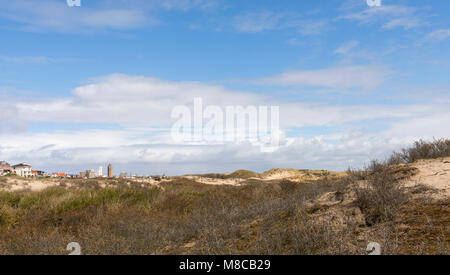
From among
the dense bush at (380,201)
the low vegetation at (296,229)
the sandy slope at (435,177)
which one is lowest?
the low vegetation at (296,229)

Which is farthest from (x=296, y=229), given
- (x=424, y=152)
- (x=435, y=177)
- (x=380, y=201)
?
(x=424, y=152)

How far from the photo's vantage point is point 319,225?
650 centimetres

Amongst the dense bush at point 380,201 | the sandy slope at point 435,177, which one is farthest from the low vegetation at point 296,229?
the sandy slope at point 435,177

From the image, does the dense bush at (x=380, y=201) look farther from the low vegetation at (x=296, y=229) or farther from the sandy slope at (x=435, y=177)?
the sandy slope at (x=435, y=177)

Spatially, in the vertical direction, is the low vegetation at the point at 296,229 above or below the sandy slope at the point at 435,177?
below

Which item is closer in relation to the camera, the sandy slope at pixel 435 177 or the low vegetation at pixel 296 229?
the low vegetation at pixel 296 229

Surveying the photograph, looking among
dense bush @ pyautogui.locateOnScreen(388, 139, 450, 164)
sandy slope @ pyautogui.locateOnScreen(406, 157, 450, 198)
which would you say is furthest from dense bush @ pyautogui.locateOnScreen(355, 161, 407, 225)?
dense bush @ pyautogui.locateOnScreen(388, 139, 450, 164)

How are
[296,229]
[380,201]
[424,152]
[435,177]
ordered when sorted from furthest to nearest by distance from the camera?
[424,152], [435,177], [380,201], [296,229]

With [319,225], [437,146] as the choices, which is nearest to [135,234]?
[319,225]

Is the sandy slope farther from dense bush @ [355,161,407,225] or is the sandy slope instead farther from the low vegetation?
dense bush @ [355,161,407,225]

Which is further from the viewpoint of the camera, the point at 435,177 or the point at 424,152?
the point at 424,152

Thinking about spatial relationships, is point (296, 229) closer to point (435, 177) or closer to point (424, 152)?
point (435, 177)
